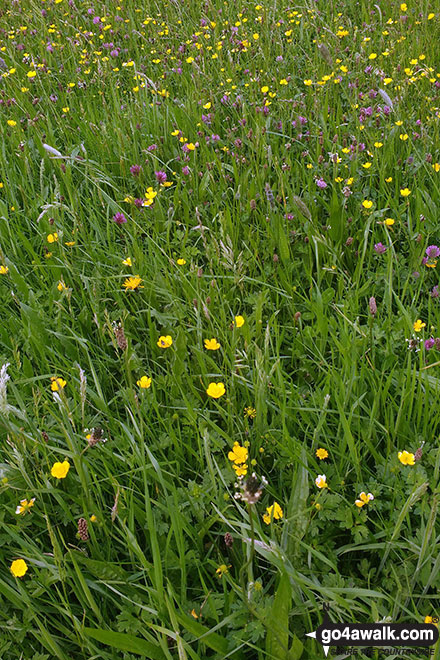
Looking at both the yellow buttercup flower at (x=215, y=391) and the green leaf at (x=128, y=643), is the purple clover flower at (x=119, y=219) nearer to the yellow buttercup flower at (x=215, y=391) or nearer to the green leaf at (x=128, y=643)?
the yellow buttercup flower at (x=215, y=391)

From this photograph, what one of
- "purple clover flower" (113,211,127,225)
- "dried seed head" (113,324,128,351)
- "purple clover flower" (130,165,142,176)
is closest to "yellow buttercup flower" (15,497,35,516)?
"dried seed head" (113,324,128,351)

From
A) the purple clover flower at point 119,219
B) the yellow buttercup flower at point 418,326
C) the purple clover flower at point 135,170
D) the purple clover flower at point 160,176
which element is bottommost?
the yellow buttercup flower at point 418,326

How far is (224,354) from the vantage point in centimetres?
160

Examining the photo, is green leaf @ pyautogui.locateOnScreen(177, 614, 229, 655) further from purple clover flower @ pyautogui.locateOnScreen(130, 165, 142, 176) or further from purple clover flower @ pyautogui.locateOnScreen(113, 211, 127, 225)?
purple clover flower @ pyautogui.locateOnScreen(130, 165, 142, 176)


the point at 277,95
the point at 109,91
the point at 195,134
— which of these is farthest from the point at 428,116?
the point at 109,91

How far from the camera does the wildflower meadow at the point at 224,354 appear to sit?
1.19m

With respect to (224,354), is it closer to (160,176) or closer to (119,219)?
(119,219)

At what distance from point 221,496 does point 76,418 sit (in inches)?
21.0

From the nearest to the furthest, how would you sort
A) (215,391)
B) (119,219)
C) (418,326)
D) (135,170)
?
(215,391) < (418,326) < (119,219) < (135,170)

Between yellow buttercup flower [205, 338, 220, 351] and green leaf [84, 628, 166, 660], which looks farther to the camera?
yellow buttercup flower [205, 338, 220, 351]

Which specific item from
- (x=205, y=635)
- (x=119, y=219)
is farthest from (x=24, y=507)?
(x=119, y=219)

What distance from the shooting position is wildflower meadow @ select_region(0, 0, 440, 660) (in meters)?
1.19

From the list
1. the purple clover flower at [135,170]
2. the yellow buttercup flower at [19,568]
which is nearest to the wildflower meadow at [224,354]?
the yellow buttercup flower at [19,568]

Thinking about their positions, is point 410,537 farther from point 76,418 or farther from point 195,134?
point 195,134
